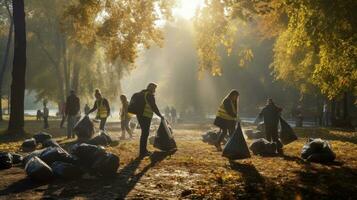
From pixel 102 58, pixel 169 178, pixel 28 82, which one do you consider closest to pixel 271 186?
pixel 169 178

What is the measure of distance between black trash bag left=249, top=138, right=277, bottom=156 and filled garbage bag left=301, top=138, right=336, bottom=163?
4.03ft

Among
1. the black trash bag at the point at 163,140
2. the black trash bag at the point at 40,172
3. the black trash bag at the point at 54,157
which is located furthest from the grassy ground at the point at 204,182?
the black trash bag at the point at 163,140

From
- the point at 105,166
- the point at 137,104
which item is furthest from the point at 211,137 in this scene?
the point at 105,166

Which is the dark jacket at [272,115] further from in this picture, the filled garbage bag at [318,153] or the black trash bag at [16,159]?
the black trash bag at [16,159]

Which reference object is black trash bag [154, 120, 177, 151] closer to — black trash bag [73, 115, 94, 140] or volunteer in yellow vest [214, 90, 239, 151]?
volunteer in yellow vest [214, 90, 239, 151]

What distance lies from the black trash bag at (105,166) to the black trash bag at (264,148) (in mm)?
5028

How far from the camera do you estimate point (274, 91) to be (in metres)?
51.6

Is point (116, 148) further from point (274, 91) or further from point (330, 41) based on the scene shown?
Result: point (274, 91)

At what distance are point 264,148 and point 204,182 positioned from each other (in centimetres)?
502

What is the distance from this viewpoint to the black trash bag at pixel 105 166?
9.12m

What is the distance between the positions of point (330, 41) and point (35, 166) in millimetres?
8509

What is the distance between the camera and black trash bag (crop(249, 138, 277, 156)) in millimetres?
13000

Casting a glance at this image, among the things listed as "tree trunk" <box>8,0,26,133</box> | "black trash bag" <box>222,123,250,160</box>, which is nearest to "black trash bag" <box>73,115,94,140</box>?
"tree trunk" <box>8,0,26,133</box>

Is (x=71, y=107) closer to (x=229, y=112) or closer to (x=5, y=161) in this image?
(x=229, y=112)
